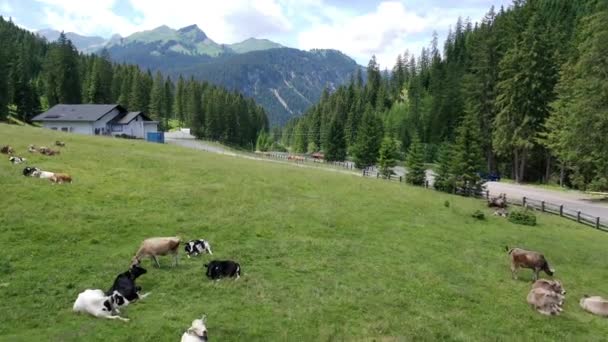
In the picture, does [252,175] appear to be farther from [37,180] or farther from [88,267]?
[88,267]

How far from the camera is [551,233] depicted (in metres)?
27.1

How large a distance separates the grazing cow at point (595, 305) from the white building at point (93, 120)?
69910 mm

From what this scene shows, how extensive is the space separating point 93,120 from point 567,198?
220 ft

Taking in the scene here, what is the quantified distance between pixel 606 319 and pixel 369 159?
6159 centimetres

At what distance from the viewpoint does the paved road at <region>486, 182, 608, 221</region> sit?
38000 mm

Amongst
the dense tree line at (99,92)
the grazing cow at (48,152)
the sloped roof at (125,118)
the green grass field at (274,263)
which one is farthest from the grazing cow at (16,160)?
the dense tree line at (99,92)

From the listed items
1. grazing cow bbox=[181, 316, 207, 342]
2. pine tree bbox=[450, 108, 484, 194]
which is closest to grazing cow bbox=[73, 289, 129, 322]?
grazing cow bbox=[181, 316, 207, 342]

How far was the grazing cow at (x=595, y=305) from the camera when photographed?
14547mm

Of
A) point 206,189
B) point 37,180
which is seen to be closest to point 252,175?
point 206,189

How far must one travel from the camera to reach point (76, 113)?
71062 mm

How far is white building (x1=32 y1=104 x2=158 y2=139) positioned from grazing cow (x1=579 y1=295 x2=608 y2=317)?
69.9 metres

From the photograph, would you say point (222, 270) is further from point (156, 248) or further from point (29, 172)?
point (29, 172)

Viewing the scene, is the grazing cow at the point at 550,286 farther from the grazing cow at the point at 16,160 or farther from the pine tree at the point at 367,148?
the pine tree at the point at 367,148

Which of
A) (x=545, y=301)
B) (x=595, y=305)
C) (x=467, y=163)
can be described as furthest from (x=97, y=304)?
(x=467, y=163)
